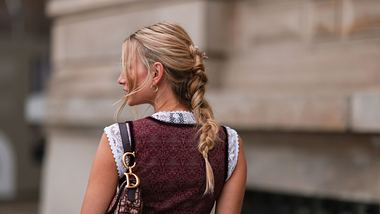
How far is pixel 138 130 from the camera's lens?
8.00 ft

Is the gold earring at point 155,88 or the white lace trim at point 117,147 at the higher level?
the gold earring at point 155,88

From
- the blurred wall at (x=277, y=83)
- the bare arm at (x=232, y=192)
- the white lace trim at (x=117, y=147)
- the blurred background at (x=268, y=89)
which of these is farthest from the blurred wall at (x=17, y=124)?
the white lace trim at (x=117, y=147)

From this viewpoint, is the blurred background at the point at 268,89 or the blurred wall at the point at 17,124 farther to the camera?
the blurred wall at the point at 17,124

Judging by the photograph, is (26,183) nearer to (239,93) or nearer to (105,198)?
(239,93)

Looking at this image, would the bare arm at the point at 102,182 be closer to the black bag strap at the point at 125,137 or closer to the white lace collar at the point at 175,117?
the black bag strap at the point at 125,137

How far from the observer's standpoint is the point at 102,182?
2.40 metres

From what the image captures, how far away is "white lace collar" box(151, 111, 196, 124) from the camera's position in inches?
99.2

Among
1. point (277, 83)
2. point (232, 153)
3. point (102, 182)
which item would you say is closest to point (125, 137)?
point (102, 182)

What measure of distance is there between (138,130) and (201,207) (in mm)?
373

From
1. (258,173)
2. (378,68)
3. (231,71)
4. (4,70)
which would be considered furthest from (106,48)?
(4,70)

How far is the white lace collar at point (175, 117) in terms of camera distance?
252 cm

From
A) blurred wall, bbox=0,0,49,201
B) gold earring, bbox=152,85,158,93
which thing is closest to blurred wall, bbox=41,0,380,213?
gold earring, bbox=152,85,158,93

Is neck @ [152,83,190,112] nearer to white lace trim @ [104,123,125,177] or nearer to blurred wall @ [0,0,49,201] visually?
white lace trim @ [104,123,125,177]

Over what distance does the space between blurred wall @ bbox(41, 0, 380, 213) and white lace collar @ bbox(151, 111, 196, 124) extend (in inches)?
94.4
